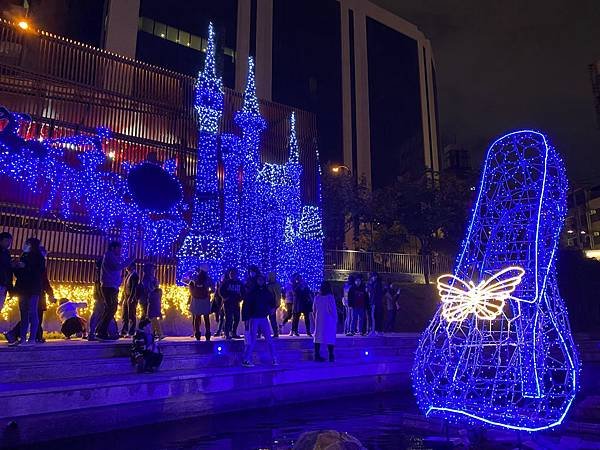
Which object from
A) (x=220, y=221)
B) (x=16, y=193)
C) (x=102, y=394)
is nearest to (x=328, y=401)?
(x=102, y=394)

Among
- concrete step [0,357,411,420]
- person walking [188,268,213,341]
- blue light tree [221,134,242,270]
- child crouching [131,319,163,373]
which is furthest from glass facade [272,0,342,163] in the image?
child crouching [131,319,163,373]

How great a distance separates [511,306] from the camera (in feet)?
19.1

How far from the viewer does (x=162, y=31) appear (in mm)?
30828

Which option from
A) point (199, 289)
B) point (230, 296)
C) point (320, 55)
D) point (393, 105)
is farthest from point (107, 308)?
point (393, 105)

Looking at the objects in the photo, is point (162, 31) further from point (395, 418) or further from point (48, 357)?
point (395, 418)

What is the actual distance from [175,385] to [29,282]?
2.95 meters

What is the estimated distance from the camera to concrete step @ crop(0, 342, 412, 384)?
23.7 ft

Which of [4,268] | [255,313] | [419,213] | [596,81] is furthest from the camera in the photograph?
[596,81]

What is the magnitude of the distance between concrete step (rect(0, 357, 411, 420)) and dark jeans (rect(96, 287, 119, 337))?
1869mm

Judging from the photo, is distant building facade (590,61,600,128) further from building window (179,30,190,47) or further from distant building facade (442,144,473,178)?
building window (179,30,190,47)

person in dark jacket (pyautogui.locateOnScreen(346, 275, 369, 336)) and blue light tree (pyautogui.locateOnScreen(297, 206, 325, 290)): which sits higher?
blue light tree (pyautogui.locateOnScreen(297, 206, 325, 290))

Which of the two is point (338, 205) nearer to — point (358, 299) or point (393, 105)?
point (358, 299)

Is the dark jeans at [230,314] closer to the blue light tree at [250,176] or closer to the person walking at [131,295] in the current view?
the person walking at [131,295]

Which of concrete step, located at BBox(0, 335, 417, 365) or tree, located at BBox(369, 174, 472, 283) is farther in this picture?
tree, located at BBox(369, 174, 472, 283)
